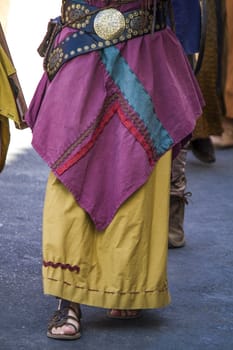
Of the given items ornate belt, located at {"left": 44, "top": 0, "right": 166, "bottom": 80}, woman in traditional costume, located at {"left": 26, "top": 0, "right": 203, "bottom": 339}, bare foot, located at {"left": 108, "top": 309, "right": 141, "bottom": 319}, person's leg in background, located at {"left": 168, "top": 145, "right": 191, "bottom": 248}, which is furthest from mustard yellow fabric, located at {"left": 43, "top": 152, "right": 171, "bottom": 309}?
person's leg in background, located at {"left": 168, "top": 145, "right": 191, "bottom": 248}

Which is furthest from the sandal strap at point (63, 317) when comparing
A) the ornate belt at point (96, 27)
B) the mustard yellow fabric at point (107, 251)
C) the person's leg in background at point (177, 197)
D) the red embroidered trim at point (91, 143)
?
the person's leg in background at point (177, 197)

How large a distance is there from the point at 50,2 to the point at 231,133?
3.40 metres

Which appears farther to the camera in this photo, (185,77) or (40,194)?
(40,194)

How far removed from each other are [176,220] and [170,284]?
2.18 feet

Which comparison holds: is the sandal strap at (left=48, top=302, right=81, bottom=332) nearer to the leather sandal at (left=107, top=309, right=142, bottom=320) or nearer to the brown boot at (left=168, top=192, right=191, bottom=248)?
the leather sandal at (left=107, top=309, right=142, bottom=320)

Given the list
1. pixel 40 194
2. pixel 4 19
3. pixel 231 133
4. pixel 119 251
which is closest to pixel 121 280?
pixel 119 251

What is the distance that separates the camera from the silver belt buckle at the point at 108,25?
468 cm

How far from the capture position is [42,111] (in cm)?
474

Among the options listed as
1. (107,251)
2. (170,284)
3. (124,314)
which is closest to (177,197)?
(170,284)

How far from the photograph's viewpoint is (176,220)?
20.6 ft

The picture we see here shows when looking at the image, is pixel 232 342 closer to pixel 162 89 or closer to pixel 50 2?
pixel 162 89

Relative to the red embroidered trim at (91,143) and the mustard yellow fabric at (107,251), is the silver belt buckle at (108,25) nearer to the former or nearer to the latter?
the red embroidered trim at (91,143)

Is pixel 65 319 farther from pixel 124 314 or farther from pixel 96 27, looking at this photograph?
pixel 96 27

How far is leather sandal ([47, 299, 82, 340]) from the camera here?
4805mm
